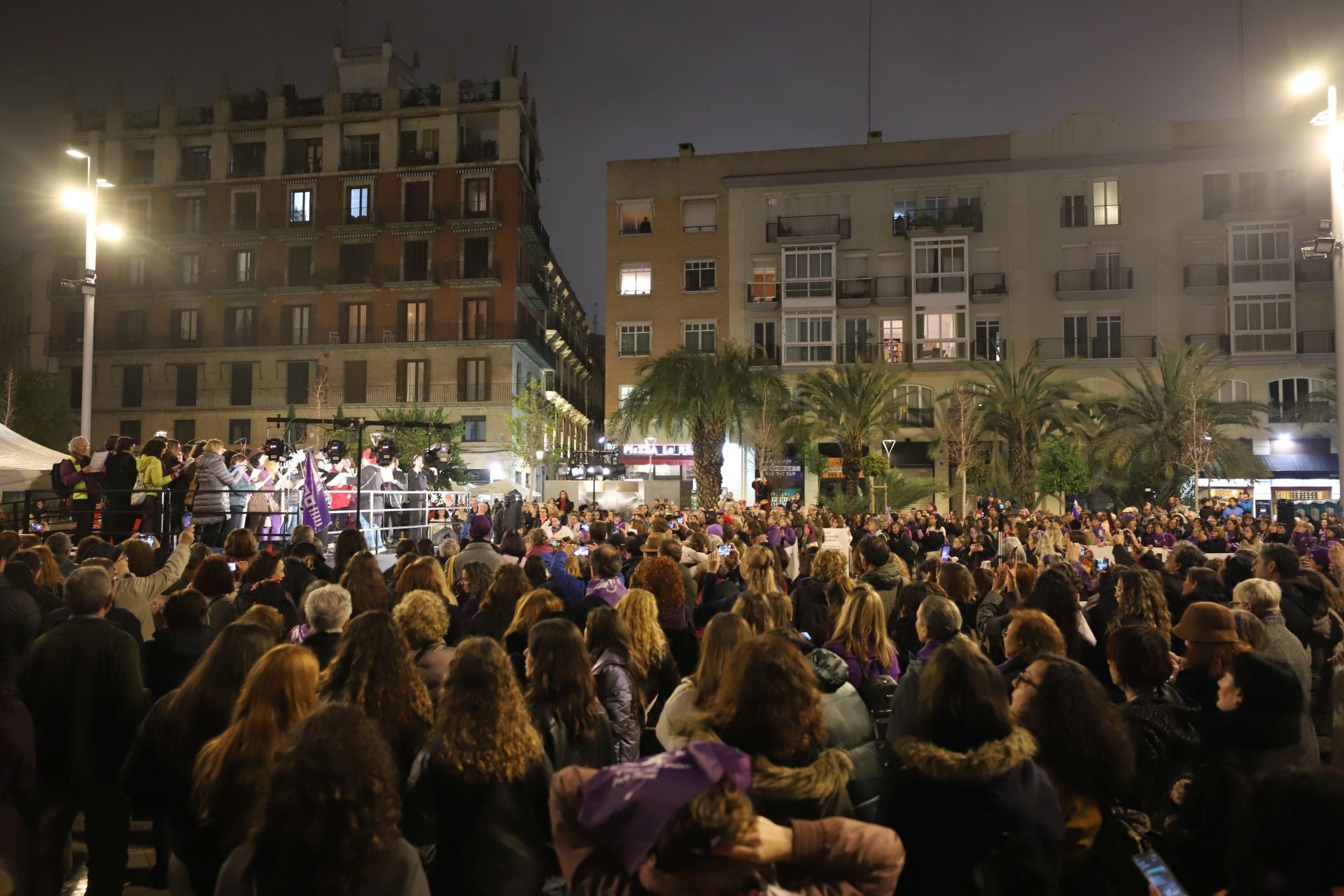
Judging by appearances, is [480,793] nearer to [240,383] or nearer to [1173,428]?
[1173,428]

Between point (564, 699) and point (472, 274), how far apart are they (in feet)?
147

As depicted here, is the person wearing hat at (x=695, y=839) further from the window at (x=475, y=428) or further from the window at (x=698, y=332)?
the window at (x=475, y=428)

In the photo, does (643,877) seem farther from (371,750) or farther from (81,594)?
(81,594)

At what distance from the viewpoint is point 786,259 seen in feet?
140

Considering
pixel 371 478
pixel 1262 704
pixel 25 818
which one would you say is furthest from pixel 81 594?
pixel 371 478

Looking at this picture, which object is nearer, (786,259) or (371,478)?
(371,478)

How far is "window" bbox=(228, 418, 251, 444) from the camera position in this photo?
154ft

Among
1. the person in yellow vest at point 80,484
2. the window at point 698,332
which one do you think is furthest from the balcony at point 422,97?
the person in yellow vest at point 80,484

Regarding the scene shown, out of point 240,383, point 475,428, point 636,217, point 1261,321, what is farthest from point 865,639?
point 240,383

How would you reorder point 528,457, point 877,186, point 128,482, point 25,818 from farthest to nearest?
point 528,457, point 877,186, point 128,482, point 25,818

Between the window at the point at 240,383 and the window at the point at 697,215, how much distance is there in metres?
23.0

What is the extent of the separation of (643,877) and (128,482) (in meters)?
13.3

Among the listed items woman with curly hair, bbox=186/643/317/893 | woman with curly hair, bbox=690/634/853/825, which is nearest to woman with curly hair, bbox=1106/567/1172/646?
woman with curly hair, bbox=690/634/853/825

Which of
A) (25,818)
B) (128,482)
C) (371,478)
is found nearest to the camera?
(25,818)
